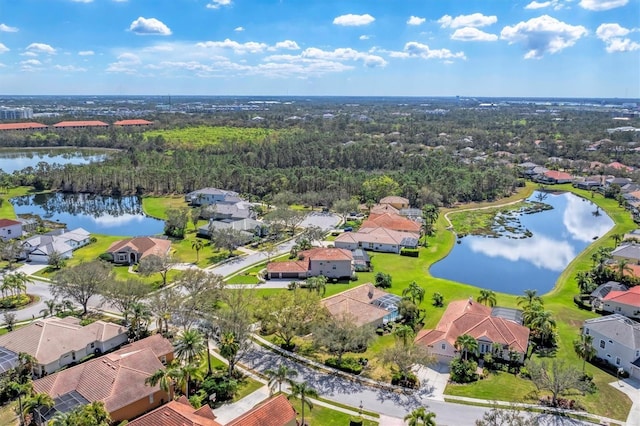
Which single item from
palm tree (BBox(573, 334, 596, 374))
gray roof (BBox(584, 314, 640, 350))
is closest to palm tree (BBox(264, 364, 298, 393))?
palm tree (BBox(573, 334, 596, 374))

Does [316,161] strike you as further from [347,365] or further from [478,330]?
[347,365]

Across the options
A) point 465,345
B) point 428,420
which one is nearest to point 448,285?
point 465,345

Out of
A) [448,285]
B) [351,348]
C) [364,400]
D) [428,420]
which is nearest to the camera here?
[428,420]

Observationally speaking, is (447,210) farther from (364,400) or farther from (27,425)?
(27,425)

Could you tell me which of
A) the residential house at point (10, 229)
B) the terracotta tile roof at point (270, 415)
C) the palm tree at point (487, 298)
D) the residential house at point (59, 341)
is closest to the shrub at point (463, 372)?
the palm tree at point (487, 298)

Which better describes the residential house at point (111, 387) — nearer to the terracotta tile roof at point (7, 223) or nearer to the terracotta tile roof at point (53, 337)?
the terracotta tile roof at point (53, 337)

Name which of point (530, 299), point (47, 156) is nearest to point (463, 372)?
point (530, 299)
